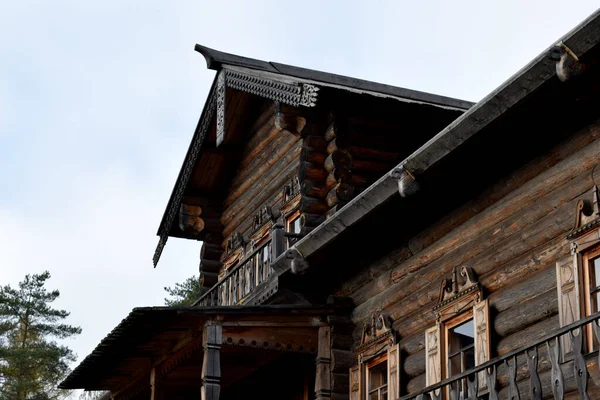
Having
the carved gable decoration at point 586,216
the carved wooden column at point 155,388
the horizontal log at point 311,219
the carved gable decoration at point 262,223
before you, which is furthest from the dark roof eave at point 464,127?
the carved gable decoration at point 262,223

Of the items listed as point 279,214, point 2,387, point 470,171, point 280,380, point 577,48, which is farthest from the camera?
point 2,387

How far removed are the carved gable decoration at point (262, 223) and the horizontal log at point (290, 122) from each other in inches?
86.3

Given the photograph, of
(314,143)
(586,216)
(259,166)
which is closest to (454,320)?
(586,216)

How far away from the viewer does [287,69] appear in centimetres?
1827

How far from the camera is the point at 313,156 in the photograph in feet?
57.7

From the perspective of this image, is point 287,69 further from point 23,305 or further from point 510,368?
point 23,305

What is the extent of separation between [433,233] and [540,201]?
2230 millimetres

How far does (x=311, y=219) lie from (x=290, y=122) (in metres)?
1.64

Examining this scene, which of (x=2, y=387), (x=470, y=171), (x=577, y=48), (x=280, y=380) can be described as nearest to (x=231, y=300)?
(x=280, y=380)

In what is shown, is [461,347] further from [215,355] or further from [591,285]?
[215,355]

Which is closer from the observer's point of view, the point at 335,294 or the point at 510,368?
the point at 510,368

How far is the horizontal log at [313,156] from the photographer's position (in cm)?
1755

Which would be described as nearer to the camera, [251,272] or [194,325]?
[194,325]

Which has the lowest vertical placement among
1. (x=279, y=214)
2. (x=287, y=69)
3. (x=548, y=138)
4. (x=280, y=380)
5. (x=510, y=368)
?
(x=510, y=368)
